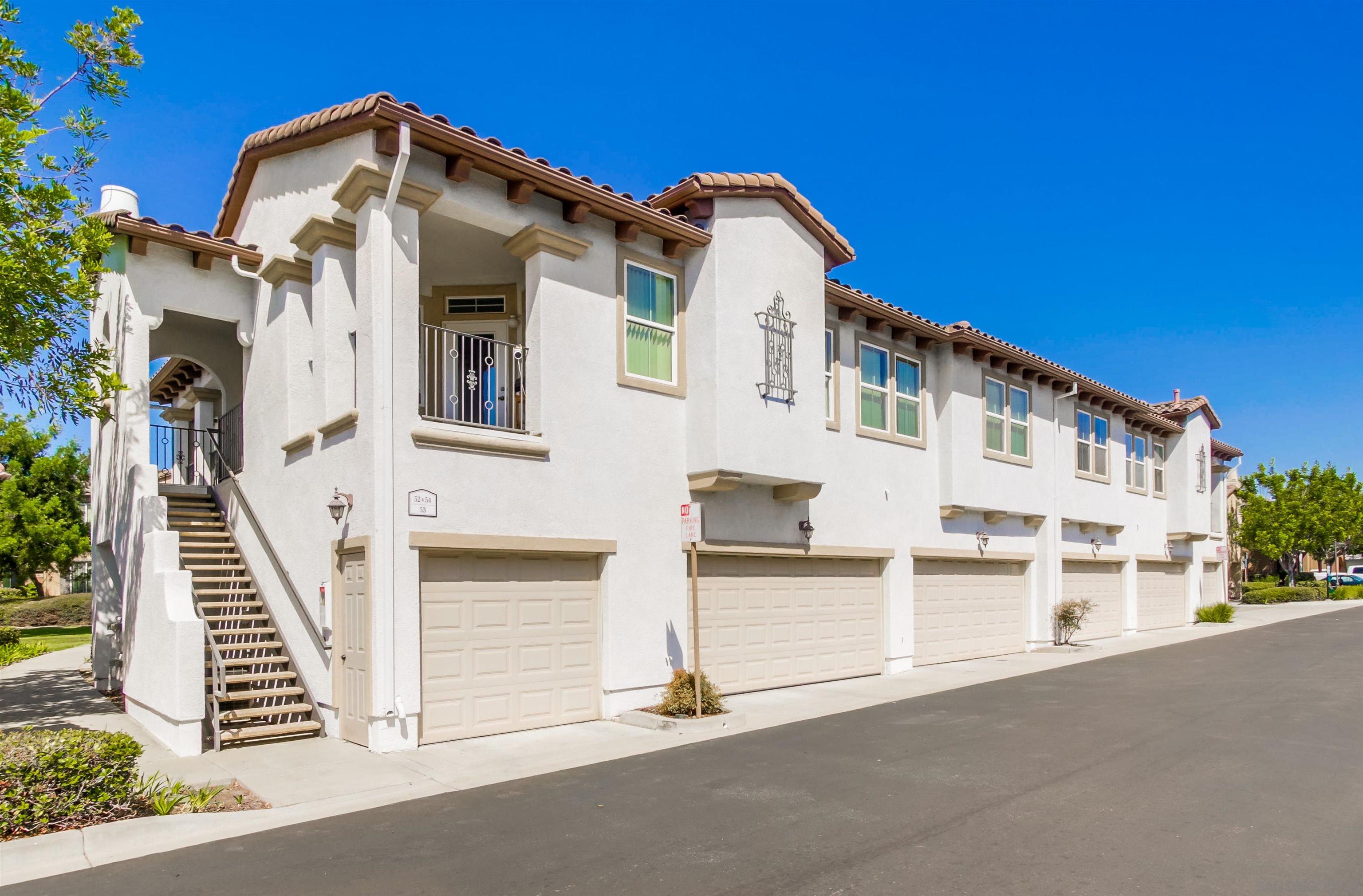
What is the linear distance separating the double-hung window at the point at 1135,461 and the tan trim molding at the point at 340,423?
21366mm

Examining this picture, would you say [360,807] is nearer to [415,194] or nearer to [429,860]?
[429,860]

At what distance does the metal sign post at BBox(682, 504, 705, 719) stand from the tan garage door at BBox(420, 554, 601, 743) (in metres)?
1.22

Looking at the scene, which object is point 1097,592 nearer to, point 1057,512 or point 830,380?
point 1057,512

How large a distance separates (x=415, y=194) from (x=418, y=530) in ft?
12.0


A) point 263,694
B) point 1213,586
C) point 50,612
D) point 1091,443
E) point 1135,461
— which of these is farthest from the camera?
point 1213,586

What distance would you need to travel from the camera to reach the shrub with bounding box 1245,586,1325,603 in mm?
42375

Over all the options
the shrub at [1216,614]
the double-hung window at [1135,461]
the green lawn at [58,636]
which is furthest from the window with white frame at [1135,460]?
the green lawn at [58,636]

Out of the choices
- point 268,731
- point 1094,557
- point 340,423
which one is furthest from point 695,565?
point 1094,557

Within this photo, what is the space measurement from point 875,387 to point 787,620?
183 inches

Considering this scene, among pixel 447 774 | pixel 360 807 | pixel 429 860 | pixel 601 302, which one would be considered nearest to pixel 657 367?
pixel 601 302

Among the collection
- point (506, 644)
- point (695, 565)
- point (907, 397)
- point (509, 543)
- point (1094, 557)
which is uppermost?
point (907, 397)

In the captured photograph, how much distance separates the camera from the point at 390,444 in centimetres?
966

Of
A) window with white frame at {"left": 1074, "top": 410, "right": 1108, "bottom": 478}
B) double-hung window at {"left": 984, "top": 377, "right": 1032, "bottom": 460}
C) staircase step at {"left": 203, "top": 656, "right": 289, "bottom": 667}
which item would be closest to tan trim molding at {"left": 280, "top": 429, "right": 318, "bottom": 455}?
Answer: staircase step at {"left": 203, "top": 656, "right": 289, "bottom": 667}

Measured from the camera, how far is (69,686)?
1470 centimetres
